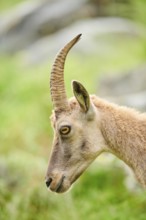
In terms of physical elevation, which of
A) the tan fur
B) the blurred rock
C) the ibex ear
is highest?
the ibex ear

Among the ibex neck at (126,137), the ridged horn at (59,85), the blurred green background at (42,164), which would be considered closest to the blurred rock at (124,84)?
the blurred green background at (42,164)

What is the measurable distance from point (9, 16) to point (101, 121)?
24309 mm

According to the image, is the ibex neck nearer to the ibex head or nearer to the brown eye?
the ibex head

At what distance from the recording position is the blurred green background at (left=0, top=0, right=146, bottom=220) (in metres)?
10.5

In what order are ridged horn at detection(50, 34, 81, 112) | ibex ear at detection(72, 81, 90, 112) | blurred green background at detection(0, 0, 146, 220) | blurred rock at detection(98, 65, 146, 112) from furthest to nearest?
1. blurred rock at detection(98, 65, 146, 112)
2. blurred green background at detection(0, 0, 146, 220)
3. ridged horn at detection(50, 34, 81, 112)
4. ibex ear at detection(72, 81, 90, 112)

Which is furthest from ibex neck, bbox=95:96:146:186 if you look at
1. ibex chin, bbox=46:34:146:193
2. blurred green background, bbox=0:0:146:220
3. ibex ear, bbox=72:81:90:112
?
blurred green background, bbox=0:0:146:220

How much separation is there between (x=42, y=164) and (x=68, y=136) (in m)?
3.66

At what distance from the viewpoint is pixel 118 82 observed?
17.5 m

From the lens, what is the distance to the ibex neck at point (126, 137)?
26.2ft

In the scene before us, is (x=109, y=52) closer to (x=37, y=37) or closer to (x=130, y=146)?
(x=37, y=37)

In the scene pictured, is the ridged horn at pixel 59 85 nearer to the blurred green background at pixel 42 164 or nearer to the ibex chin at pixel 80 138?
the ibex chin at pixel 80 138

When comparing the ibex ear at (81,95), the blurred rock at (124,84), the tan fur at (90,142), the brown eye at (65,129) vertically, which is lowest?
the blurred rock at (124,84)

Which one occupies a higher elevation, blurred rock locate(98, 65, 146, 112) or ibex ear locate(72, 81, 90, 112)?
ibex ear locate(72, 81, 90, 112)

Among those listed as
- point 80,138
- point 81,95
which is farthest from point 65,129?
point 81,95
